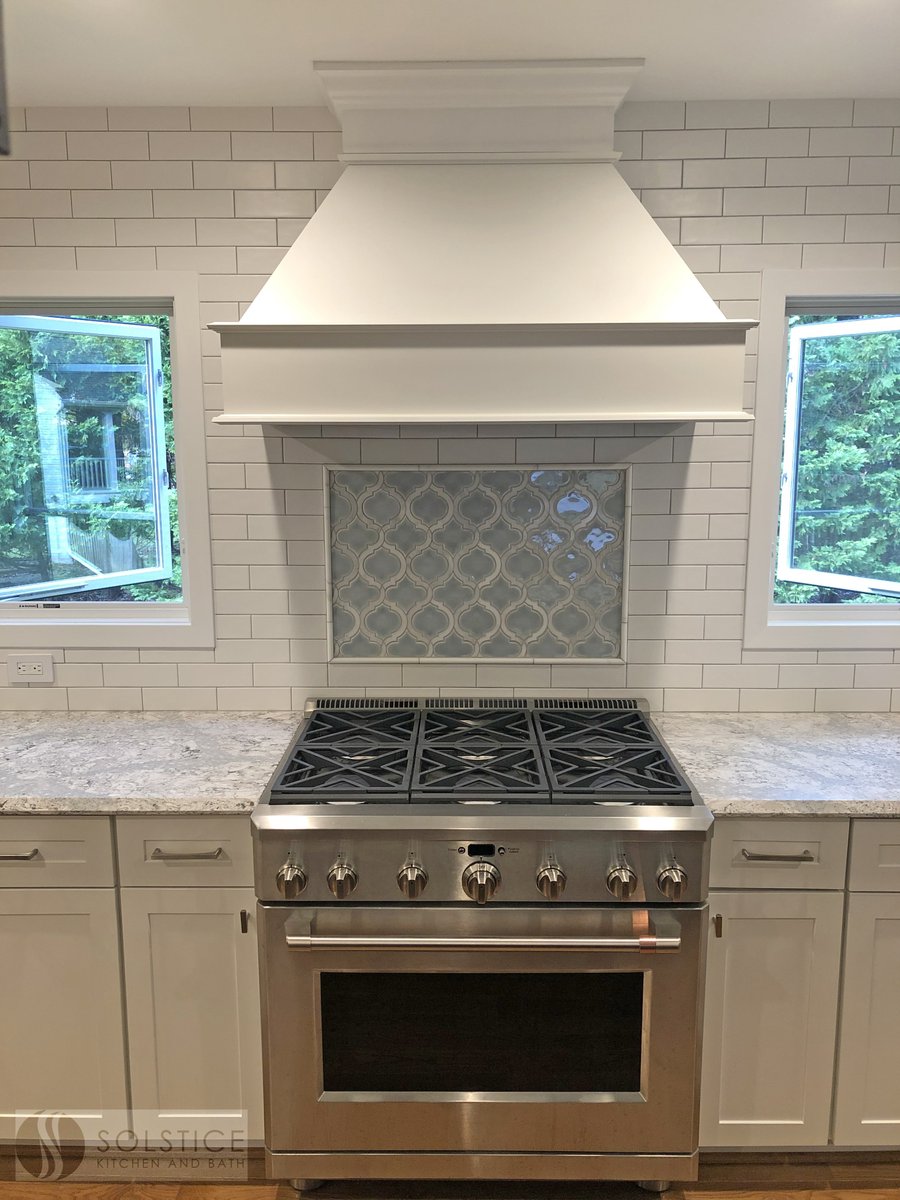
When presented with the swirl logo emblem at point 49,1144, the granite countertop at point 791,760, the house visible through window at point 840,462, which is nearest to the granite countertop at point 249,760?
the granite countertop at point 791,760

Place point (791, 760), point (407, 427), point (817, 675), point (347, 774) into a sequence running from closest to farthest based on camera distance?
point (347, 774) < point (791, 760) < point (407, 427) < point (817, 675)

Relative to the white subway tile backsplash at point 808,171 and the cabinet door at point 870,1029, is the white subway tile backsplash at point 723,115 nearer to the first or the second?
the white subway tile backsplash at point 808,171

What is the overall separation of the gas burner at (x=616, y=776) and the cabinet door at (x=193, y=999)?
31.6 inches

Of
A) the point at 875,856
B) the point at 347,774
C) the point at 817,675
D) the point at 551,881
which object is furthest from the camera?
the point at 817,675

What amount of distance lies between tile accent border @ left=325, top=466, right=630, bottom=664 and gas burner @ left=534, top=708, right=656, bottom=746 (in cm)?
17

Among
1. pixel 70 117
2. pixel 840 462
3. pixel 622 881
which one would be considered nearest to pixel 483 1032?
pixel 622 881

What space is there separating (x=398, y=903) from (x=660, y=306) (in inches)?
57.8

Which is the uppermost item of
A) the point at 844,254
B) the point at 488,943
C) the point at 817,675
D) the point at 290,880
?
the point at 844,254

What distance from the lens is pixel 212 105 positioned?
2496 mm

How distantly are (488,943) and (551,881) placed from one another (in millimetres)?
196

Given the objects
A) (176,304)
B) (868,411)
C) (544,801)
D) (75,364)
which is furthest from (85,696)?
(868,411)

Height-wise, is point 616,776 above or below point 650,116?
below

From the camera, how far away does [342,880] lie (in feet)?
6.63

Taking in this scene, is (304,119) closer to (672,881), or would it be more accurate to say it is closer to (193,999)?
(672,881)
